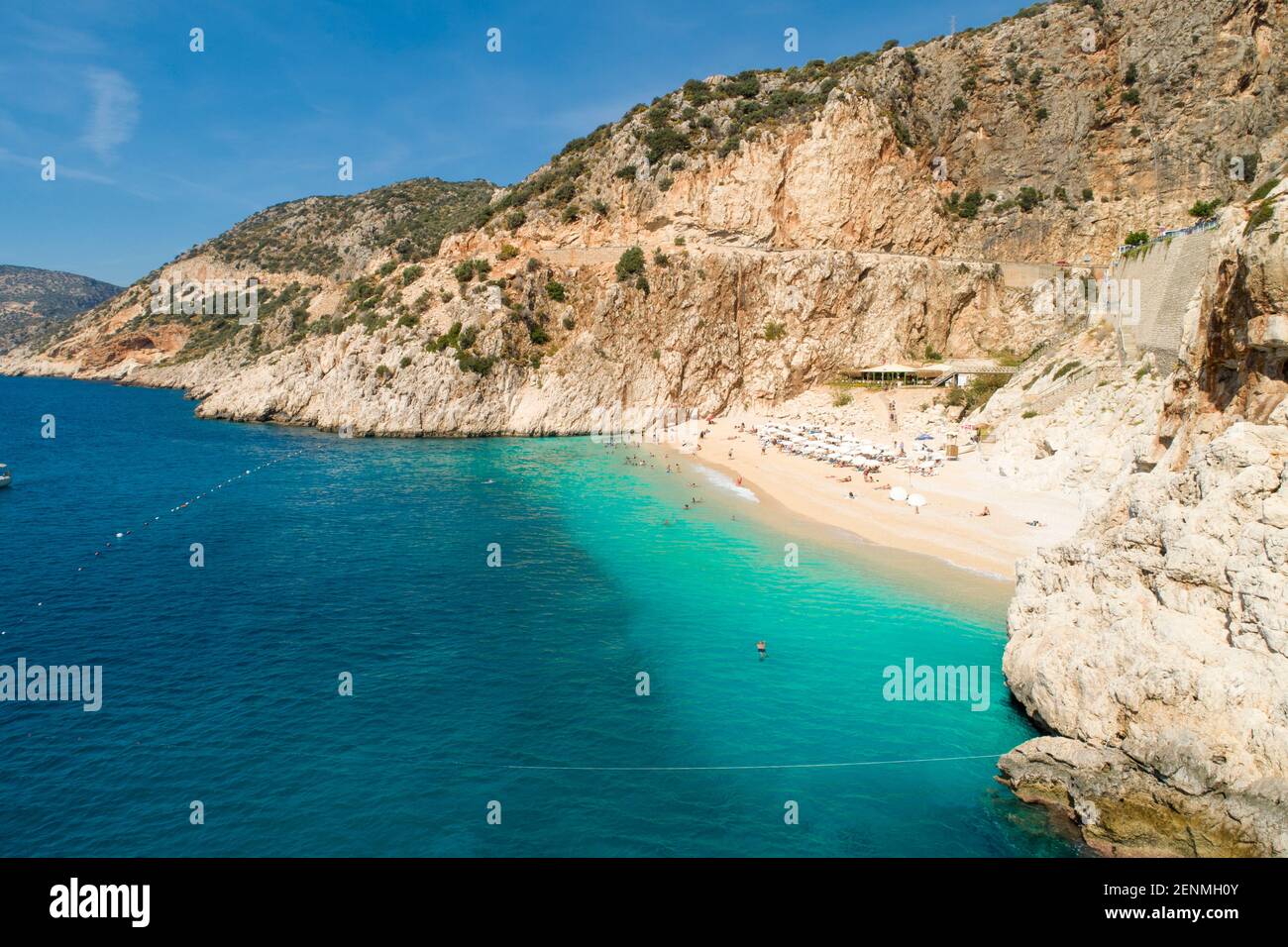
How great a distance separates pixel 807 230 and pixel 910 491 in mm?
38300

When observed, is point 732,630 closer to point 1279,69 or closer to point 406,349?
point 406,349

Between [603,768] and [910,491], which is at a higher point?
[910,491]

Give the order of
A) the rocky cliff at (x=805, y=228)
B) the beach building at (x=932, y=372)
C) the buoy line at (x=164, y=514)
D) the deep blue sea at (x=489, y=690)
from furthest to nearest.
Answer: the rocky cliff at (x=805, y=228) < the beach building at (x=932, y=372) < the buoy line at (x=164, y=514) < the deep blue sea at (x=489, y=690)

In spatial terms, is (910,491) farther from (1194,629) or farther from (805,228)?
(805,228)

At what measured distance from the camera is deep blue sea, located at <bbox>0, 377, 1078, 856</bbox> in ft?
36.7

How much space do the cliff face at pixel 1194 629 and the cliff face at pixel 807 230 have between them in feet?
158

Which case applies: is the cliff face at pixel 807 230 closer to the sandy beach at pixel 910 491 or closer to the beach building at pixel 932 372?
the beach building at pixel 932 372

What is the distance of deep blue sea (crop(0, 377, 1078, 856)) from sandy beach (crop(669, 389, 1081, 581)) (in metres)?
1.86

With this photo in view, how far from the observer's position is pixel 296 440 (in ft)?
178

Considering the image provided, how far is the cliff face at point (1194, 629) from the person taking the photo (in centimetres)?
1036

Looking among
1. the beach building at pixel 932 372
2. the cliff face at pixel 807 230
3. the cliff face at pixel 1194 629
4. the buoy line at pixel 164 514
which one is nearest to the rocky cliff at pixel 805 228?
the cliff face at pixel 807 230

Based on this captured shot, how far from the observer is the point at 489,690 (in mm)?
15484

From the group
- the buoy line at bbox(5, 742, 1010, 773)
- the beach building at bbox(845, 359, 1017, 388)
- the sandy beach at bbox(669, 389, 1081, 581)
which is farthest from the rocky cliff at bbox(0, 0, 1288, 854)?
the buoy line at bbox(5, 742, 1010, 773)

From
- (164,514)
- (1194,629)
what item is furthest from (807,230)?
(1194,629)
